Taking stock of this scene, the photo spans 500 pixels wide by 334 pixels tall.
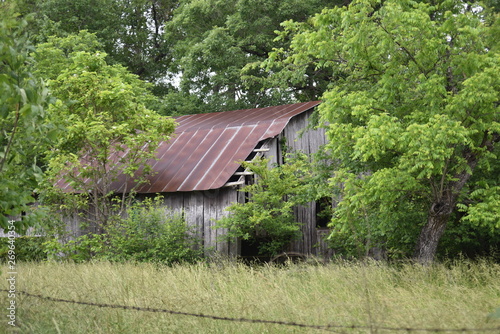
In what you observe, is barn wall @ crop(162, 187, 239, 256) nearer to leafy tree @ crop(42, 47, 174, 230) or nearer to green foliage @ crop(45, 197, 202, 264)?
green foliage @ crop(45, 197, 202, 264)

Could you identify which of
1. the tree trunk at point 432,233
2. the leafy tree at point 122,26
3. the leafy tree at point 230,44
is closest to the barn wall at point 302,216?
the tree trunk at point 432,233

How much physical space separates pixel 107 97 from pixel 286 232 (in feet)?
19.2

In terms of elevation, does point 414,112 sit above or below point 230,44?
below

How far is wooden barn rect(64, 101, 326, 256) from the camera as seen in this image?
14.9 meters

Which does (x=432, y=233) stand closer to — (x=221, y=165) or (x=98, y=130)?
(x=221, y=165)

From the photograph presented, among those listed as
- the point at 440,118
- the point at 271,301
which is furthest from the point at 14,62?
the point at 440,118

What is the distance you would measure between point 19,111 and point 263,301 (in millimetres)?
3568

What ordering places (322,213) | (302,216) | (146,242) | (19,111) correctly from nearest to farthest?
(19,111), (146,242), (302,216), (322,213)

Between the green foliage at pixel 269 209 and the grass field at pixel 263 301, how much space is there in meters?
4.30

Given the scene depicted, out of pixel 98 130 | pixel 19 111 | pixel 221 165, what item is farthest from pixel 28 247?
pixel 19 111

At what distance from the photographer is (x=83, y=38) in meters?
25.1

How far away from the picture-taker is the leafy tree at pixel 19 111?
507 cm

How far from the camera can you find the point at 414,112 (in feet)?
33.1

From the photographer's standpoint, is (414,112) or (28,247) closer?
(414,112)
